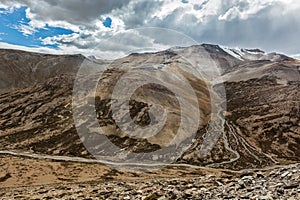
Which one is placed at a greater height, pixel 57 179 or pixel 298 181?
pixel 298 181

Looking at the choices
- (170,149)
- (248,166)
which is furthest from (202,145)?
(248,166)

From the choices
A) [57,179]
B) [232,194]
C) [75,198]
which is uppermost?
[232,194]

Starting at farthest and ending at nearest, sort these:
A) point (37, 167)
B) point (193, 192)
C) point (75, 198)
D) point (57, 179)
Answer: point (37, 167) → point (57, 179) → point (75, 198) → point (193, 192)

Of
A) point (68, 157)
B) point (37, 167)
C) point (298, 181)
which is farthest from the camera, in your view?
point (68, 157)

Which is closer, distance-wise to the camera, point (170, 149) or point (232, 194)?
point (232, 194)

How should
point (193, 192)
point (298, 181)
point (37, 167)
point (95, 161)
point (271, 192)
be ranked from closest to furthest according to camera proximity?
1. point (271, 192)
2. point (298, 181)
3. point (193, 192)
4. point (37, 167)
5. point (95, 161)

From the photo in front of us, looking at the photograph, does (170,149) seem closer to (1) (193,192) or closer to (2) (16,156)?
(2) (16,156)

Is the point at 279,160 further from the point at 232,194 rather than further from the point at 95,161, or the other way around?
the point at 232,194

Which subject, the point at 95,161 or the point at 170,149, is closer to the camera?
the point at 95,161

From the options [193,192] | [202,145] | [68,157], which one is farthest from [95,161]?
[193,192]
